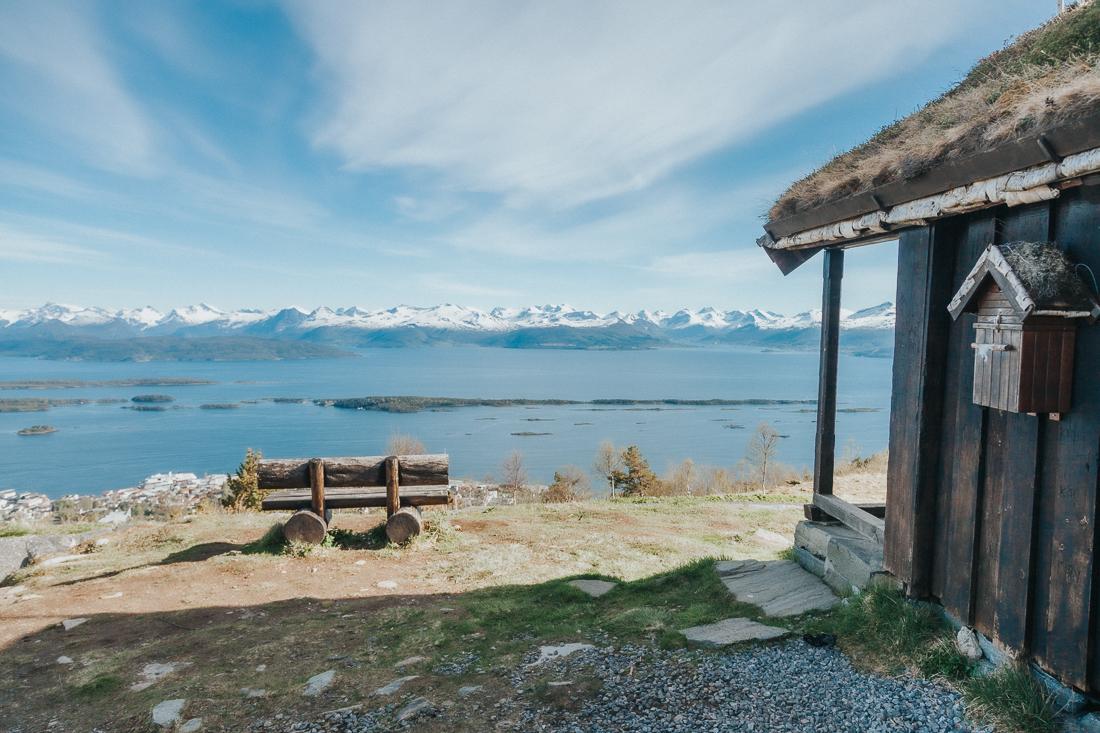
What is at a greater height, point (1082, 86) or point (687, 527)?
point (1082, 86)

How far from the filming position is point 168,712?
4.54m

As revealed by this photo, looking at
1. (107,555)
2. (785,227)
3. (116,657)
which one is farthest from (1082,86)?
(107,555)

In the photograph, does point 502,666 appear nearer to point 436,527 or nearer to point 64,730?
point 64,730

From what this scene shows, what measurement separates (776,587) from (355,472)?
20.6 feet

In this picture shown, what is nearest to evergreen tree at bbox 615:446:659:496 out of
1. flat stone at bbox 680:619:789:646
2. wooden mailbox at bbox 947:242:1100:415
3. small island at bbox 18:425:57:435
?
flat stone at bbox 680:619:789:646

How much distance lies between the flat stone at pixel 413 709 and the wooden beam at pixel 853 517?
431 centimetres

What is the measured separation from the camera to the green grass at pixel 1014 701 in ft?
11.3

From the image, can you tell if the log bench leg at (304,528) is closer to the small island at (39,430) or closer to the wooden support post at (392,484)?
the wooden support post at (392,484)

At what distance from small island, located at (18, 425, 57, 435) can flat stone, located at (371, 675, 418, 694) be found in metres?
116

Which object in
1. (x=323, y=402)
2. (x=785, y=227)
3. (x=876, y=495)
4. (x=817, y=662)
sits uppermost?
(x=785, y=227)

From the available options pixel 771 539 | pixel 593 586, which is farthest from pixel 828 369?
pixel 771 539

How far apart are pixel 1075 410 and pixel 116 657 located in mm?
7968

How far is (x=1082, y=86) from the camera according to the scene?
11.0ft

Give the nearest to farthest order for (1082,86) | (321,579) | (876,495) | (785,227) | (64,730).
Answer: (1082,86) < (64,730) < (785,227) < (321,579) < (876,495)
